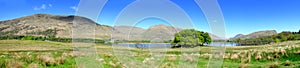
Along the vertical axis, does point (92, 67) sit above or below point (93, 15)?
below

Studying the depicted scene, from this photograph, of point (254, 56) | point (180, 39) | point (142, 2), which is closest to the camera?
point (142, 2)

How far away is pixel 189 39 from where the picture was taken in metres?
69.2

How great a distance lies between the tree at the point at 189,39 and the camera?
211ft

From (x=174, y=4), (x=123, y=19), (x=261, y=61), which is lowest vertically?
(x=261, y=61)

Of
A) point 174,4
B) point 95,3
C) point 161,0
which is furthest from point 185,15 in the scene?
point 95,3

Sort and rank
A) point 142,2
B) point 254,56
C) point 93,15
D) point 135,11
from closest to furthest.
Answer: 1. point 93,15
2. point 135,11
3. point 142,2
4. point 254,56

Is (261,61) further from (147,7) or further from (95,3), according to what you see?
(95,3)

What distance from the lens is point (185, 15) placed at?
1847 centimetres

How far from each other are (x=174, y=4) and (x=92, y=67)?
6.91 meters

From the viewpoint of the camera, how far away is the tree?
64363mm

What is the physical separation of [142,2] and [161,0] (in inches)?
69.6

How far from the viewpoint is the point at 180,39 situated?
75.5 m

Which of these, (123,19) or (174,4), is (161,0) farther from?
(123,19)

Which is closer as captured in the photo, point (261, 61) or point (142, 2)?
point (142, 2)
